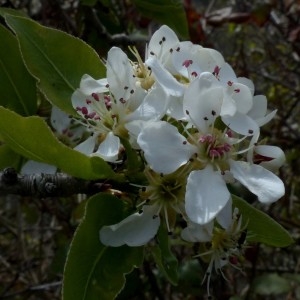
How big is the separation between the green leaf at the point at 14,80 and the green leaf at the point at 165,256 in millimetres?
451

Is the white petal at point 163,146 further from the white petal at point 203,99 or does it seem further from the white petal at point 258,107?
the white petal at point 258,107

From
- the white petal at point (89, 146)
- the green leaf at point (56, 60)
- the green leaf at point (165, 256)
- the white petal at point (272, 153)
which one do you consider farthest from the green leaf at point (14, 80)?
the white petal at point (272, 153)

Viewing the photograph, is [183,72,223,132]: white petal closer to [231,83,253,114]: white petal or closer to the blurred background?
[231,83,253,114]: white petal

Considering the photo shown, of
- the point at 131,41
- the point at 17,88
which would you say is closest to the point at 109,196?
the point at 17,88

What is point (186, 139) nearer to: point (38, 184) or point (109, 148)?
point (109, 148)

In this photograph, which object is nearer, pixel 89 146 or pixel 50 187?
pixel 50 187

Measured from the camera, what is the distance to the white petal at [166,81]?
3.76ft

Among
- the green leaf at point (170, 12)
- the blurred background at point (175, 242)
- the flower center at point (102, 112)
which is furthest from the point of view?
the blurred background at point (175, 242)

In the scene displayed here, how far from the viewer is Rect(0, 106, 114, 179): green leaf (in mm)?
1042

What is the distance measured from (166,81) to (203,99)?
0.25 ft

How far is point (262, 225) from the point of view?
4.09 feet

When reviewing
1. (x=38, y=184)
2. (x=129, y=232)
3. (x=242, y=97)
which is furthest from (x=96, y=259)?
(x=242, y=97)

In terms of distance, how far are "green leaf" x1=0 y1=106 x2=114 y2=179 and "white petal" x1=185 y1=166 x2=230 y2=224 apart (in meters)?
0.15

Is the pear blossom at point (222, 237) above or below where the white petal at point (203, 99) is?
below
